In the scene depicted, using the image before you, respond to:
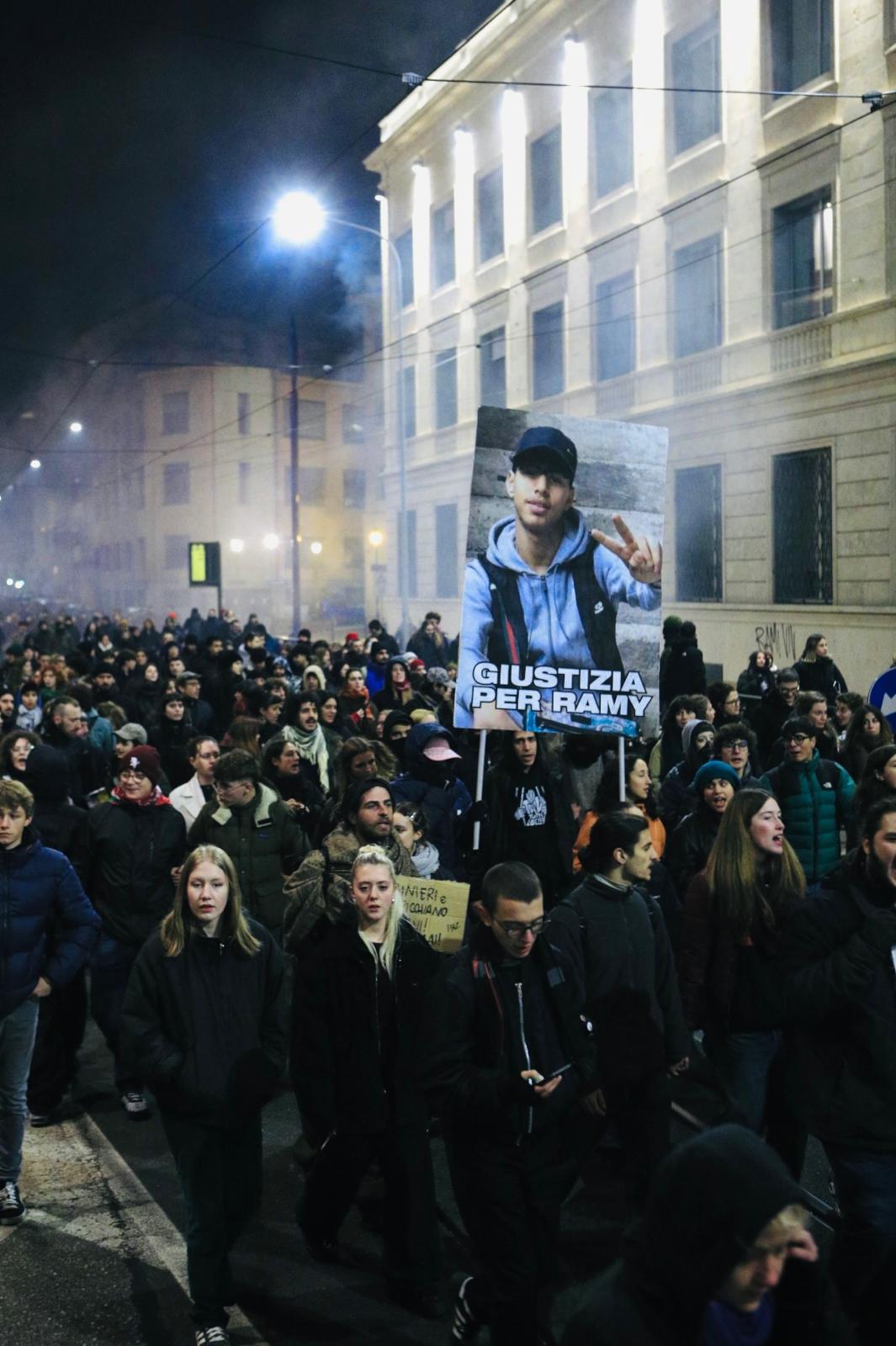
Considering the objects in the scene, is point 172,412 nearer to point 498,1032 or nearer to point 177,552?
point 177,552

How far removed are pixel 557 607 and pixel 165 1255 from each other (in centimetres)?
410

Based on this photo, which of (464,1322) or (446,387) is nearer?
(464,1322)

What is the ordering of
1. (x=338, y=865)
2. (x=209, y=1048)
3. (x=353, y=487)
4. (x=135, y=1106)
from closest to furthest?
(x=209, y=1048)
(x=338, y=865)
(x=135, y=1106)
(x=353, y=487)

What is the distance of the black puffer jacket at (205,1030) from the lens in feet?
15.2

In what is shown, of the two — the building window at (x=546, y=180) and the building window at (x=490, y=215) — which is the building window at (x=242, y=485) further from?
the building window at (x=546, y=180)

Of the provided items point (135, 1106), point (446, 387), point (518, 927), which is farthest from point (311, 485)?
point (518, 927)

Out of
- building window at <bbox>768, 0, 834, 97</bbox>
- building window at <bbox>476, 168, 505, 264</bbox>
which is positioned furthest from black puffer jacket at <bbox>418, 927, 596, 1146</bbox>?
building window at <bbox>476, 168, 505, 264</bbox>

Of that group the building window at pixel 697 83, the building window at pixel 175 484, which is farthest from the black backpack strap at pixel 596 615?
the building window at pixel 175 484

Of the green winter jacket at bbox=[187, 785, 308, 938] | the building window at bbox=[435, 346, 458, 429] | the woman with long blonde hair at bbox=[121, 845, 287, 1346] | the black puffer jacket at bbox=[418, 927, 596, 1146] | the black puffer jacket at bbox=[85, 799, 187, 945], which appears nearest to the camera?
the black puffer jacket at bbox=[418, 927, 596, 1146]

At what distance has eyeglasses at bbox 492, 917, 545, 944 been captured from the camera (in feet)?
13.8

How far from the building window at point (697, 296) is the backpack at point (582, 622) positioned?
56.9 ft

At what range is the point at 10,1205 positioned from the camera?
5504mm

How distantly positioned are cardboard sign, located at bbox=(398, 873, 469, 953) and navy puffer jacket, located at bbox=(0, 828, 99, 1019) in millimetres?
1390

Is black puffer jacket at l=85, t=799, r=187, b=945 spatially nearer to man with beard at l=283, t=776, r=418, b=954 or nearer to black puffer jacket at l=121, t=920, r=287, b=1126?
man with beard at l=283, t=776, r=418, b=954
